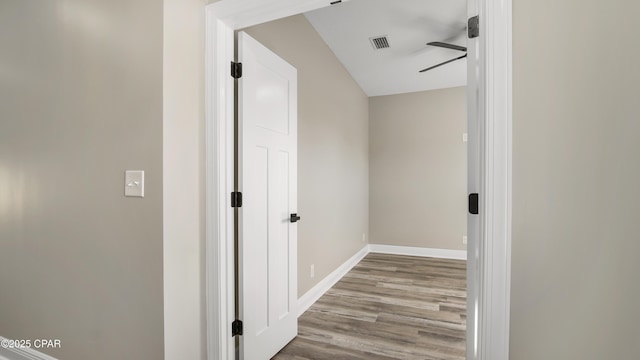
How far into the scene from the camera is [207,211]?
1556mm

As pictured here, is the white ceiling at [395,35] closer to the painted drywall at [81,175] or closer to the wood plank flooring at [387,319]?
the painted drywall at [81,175]

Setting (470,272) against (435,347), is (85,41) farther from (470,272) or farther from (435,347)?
(435,347)

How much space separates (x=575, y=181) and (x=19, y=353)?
10.4 ft

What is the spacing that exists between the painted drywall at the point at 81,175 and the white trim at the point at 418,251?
438 centimetres

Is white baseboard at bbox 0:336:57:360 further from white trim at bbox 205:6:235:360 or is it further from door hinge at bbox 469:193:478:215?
door hinge at bbox 469:193:478:215

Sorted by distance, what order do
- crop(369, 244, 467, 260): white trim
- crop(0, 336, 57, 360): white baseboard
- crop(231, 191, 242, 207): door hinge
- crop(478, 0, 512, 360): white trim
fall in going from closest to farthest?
crop(478, 0, 512, 360): white trim
crop(231, 191, 242, 207): door hinge
crop(0, 336, 57, 360): white baseboard
crop(369, 244, 467, 260): white trim

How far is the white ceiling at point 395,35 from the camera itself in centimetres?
269

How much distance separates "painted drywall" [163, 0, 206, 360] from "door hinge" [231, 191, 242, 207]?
0.16 metres

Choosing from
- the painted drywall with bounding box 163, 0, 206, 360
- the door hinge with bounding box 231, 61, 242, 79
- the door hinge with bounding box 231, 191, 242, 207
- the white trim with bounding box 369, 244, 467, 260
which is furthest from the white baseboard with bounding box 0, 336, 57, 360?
the white trim with bounding box 369, 244, 467, 260

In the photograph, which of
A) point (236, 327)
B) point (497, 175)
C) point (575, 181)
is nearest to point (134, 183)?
point (236, 327)

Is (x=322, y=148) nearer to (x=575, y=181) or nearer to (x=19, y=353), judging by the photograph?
(x=575, y=181)

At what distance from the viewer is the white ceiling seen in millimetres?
2689

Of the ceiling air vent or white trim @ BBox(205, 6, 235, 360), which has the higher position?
the ceiling air vent

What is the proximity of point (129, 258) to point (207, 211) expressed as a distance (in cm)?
45
